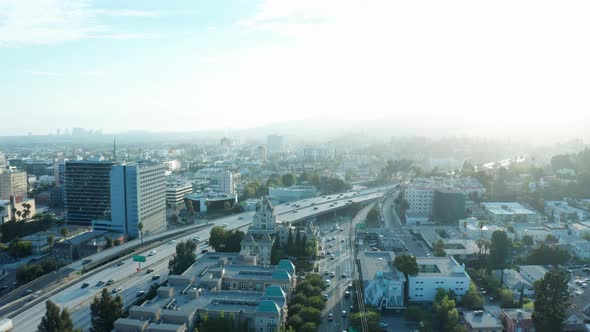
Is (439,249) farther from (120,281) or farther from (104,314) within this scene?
(104,314)

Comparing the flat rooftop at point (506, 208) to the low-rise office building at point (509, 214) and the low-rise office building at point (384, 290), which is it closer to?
the low-rise office building at point (509, 214)

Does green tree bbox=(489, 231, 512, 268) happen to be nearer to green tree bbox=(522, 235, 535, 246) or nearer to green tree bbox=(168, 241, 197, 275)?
green tree bbox=(522, 235, 535, 246)

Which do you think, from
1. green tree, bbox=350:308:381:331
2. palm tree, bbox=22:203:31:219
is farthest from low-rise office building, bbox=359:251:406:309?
palm tree, bbox=22:203:31:219

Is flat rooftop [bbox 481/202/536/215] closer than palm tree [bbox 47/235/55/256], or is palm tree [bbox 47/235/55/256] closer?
palm tree [bbox 47/235/55/256]

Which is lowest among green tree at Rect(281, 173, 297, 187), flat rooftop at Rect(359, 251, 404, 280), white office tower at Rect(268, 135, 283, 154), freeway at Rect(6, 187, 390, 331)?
freeway at Rect(6, 187, 390, 331)

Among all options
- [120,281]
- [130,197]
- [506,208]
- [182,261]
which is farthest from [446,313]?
[130,197]

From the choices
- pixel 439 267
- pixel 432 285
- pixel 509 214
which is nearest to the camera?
pixel 432 285
